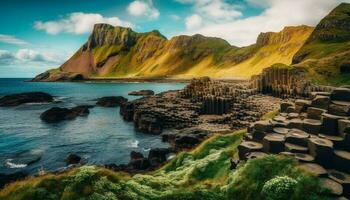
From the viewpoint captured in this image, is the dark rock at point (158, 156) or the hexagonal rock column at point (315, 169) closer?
the hexagonal rock column at point (315, 169)

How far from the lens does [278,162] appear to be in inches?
484

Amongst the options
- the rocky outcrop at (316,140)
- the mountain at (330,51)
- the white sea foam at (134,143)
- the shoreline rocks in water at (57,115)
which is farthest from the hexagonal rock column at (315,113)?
the shoreline rocks in water at (57,115)

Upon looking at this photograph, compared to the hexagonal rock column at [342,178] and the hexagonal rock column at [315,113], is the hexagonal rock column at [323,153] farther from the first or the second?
the hexagonal rock column at [315,113]

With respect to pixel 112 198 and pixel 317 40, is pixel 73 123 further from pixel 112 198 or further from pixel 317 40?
pixel 317 40

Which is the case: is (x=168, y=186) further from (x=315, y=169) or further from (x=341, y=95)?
(x=341, y=95)

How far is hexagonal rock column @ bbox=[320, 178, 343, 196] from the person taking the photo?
35.0 feet

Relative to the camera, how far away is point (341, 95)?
16.1 metres

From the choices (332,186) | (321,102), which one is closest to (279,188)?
(332,186)

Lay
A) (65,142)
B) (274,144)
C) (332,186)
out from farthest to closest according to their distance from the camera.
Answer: (65,142)
(274,144)
(332,186)

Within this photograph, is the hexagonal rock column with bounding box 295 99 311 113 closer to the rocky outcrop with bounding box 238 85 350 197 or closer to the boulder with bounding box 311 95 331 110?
the rocky outcrop with bounding box 238 85 350 197

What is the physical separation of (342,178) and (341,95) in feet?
19.9

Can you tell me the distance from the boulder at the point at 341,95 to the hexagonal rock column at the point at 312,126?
206 cm

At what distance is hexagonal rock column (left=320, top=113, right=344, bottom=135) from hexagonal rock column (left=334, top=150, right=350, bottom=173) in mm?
1802

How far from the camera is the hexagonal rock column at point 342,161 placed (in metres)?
12.2
